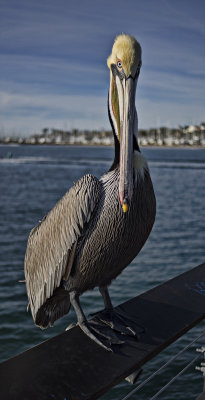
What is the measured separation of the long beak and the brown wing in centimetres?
A: 21

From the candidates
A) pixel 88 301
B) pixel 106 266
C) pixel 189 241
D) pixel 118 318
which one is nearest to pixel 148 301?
pixel 118 318

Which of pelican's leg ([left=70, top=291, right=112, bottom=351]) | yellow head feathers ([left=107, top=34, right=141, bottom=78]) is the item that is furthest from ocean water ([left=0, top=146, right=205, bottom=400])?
yellow head feathers ([left=107, top=34, right=141, bottom=78])

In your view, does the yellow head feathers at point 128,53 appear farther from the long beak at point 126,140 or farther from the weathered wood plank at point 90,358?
Result: the weathered wood plank at point 90,358

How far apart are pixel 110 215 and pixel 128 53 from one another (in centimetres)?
74

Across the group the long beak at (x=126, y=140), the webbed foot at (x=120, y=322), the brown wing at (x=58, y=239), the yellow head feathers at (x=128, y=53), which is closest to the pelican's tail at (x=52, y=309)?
the brown wing at (x=58, y=239)

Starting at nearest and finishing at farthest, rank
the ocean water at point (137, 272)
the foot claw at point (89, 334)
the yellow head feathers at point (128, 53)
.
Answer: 1. the yellow head feathers at point (128, 53)
2. the foot claw at point (89, 334)
3. the ocean water at point (137, 272)

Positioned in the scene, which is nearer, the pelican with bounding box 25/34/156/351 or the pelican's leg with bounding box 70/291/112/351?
the pelican with bounding box 25/34/156/351

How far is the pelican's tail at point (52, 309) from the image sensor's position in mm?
2156

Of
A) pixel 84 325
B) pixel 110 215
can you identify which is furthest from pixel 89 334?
pixel 110 215

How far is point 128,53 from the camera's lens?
1.72m

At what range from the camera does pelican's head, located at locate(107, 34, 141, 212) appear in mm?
1718

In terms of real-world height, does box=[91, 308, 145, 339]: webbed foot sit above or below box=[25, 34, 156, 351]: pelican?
below

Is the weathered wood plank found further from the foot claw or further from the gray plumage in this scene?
the gray plumage

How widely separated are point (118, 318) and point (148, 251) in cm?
724
